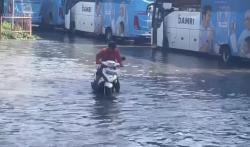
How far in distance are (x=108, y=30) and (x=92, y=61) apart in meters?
11.9

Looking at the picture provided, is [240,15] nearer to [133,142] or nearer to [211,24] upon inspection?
[211,24]

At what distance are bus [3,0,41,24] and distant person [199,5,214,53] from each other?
1620 centimetres

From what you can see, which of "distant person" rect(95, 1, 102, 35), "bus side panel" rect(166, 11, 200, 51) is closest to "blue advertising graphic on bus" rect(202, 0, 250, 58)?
"bus side panel" rect(166, 11, 200, 51)

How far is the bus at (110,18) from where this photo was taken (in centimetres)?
3372

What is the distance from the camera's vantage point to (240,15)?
84.4ft

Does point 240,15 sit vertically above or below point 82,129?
above

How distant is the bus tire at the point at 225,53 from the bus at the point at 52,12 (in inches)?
744

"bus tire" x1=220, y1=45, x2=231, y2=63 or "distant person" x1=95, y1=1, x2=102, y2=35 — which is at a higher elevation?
"distant person" x1=95, y1=1, x2=102, y2=35

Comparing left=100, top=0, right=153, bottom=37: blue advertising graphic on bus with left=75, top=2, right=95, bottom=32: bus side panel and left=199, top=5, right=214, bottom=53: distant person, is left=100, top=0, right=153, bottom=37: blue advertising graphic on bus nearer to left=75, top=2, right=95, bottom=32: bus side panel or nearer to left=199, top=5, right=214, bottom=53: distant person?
left=75, top=2, right=95, bottom=32: bus side panel

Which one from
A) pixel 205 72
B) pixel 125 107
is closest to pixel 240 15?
pixel 205 72

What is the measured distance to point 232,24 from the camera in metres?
26.3

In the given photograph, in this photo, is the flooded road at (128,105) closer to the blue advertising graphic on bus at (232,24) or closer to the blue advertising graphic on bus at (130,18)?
the blue advertising graphic on bus at (232,24)

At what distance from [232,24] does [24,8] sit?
21.1 metres

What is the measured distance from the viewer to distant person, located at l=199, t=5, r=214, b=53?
28109mm
